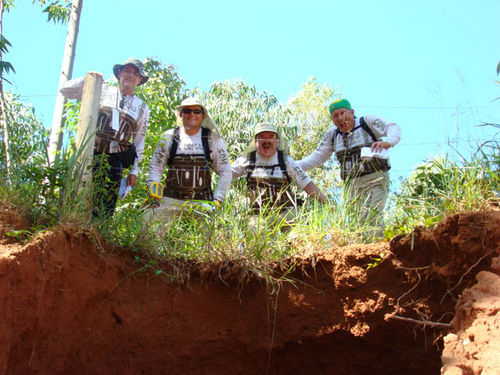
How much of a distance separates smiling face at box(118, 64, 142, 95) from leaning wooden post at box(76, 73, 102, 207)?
0.64m

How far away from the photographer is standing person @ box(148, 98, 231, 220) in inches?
203

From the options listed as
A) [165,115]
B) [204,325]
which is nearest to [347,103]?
[204,325]

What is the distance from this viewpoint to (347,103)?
5.63m

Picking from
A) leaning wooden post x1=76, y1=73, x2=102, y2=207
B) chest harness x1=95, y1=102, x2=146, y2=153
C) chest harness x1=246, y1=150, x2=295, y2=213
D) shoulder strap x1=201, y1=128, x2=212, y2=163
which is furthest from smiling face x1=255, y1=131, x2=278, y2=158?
leaning wooden post x1=76, y1=73, x2=102, y2=207

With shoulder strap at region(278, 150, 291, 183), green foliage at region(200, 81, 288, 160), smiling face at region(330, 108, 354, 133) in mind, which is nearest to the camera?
shoulder strap at region(278, 150, 291, 183)

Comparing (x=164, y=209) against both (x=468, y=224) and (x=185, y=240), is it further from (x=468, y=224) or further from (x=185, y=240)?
→ (x=468, y=224)

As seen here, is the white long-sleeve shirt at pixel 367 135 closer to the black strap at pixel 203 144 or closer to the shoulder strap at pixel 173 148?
the black strap at pixel 203 144

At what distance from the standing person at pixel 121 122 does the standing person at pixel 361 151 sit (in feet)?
5.96

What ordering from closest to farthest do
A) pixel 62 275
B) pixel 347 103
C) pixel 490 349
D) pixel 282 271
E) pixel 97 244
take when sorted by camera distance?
1. pixel 490 349
2. pixel 62 275
3. pixel 97 244
4. pixel 282 271
5. pixel 347 103

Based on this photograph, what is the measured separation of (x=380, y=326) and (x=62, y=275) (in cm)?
237

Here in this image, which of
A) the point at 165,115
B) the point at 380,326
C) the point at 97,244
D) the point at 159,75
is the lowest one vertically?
the point at 380,326

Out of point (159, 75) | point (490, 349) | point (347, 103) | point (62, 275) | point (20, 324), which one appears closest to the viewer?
point (490, 349)

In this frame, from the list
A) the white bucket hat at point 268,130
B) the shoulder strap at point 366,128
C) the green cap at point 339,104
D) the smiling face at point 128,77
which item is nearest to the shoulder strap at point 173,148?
the smiling face at point 128,77

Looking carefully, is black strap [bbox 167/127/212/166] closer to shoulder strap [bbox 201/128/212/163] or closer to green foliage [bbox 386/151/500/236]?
shoulder strap [bbox 201/128/212/163]
